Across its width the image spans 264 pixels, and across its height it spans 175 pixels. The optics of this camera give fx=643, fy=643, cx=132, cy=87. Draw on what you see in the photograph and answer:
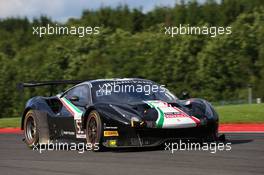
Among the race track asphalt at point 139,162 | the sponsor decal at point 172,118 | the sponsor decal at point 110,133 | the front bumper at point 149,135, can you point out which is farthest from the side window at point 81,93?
the sponsor decal at point 172,118

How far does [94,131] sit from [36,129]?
1809 mm

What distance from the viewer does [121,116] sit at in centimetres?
893

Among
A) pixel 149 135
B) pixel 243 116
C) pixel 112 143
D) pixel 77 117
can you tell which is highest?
pixel 77 117

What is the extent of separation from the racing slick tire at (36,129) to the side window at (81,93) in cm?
56

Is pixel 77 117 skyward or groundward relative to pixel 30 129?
skyward

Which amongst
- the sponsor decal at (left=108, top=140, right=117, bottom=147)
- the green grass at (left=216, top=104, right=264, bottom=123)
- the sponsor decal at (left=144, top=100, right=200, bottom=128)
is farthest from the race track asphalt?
the green grass at (left=216, top=104, right=264, bottom=123)

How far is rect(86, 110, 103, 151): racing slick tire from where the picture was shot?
356 inches

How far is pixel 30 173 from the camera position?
703cm

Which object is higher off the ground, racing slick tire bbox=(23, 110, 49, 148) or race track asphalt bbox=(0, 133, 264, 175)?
racing slick tire bbox=(23, 110, 49, 148)

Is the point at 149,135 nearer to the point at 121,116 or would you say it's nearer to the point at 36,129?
the point at 121,116

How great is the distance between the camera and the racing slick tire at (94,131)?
9.04 meters

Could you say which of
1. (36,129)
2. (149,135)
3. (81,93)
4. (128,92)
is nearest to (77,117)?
(81,93)

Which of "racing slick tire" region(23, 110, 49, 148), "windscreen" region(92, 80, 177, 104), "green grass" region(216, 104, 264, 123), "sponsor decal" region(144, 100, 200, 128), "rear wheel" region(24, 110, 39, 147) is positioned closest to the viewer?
"sponsor decal" region(144, 100, 200, 128)

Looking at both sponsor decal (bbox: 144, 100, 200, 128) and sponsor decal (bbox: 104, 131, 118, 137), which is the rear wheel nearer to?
sponsor decal (bbox: 104, 131, 118, 137)
